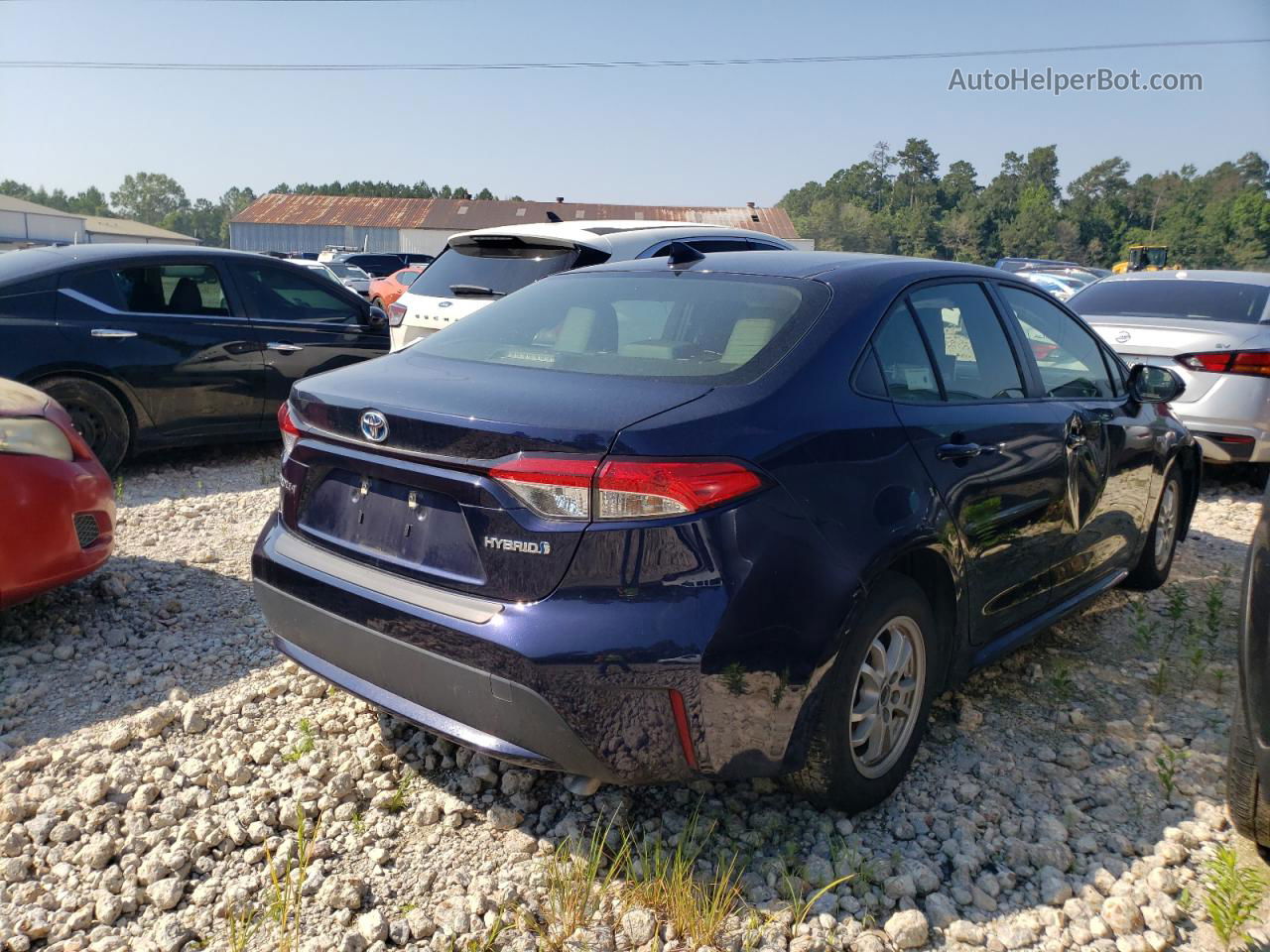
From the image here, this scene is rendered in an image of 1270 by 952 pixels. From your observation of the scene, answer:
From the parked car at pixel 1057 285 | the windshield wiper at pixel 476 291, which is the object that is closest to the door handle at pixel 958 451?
the windshield wiper at pixel 476 291

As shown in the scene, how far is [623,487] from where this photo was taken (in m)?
2.28

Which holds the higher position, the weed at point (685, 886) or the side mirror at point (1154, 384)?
the side mirror at point (1154, 384)

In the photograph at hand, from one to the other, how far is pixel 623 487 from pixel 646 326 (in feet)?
3.39

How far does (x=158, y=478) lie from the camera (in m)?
6.75

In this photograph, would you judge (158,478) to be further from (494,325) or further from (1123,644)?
(1123,644)

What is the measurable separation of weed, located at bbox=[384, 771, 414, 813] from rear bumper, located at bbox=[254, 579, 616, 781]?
0.40m

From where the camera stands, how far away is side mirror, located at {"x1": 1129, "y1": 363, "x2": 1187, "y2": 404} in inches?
181

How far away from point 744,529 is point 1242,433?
5771mm

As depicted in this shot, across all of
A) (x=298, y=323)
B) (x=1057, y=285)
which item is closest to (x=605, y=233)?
(x=298, y=323)

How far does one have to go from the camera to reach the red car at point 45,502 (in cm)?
368

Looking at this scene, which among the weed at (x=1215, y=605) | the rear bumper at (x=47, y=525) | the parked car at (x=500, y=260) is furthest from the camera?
the parked car at (x=500, y=260)

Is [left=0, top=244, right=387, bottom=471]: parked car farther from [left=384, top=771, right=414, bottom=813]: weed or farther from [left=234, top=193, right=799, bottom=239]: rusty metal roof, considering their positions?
[left=234, top=193, right=799, bottom=239]: rusty metal roof

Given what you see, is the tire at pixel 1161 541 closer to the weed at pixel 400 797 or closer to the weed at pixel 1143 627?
the weed at pixel 1143 627

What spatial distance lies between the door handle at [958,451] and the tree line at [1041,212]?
75451 mm
